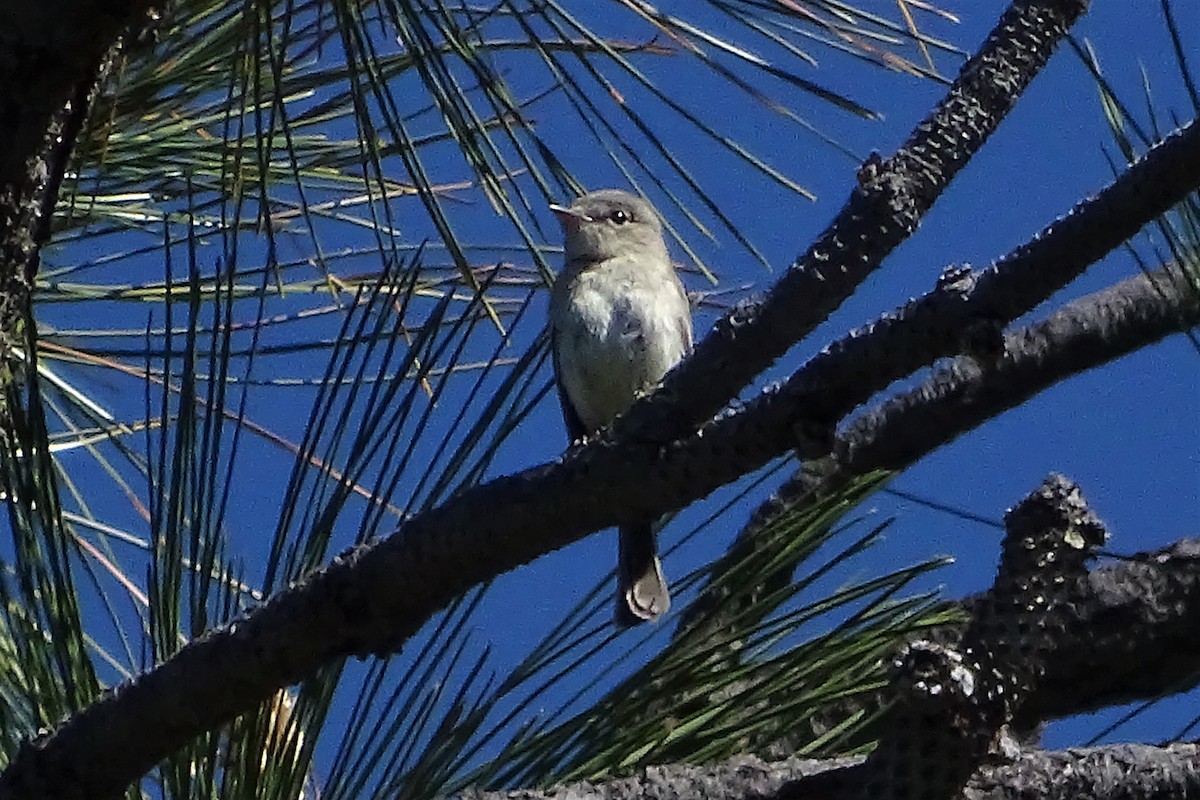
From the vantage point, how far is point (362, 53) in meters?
1.33

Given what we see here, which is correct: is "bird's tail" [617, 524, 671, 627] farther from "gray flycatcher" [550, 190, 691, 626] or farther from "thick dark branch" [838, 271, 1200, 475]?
"gray flycatcher" [550, 190, 691, 626]

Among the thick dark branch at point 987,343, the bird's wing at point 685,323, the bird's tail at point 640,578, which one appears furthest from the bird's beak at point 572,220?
the thick dark branch at point 987,343

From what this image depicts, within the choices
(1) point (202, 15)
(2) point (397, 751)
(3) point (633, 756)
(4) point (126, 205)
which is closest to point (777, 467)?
(3) point (633, 756)

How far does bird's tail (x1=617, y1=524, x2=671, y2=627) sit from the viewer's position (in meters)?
1.54

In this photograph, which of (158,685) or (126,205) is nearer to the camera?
(158,685)

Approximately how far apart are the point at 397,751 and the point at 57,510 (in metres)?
0.28

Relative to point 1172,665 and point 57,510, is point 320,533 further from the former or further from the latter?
point 1172,665

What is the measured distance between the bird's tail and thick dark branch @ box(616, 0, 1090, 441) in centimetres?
44

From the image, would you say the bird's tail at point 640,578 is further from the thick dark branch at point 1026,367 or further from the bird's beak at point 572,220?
the bird's beak at point 572,220

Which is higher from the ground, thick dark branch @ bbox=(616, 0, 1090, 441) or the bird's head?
the bird's head

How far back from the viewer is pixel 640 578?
2025 millimetres

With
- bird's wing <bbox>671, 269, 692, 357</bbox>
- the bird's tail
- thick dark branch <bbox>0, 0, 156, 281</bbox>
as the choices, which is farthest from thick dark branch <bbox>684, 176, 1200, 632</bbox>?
bird's wing <bbox>671, 269, 692, 357</bbox>

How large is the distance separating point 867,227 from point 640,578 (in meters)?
1.19

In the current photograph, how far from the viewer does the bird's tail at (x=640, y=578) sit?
60.8 inches
